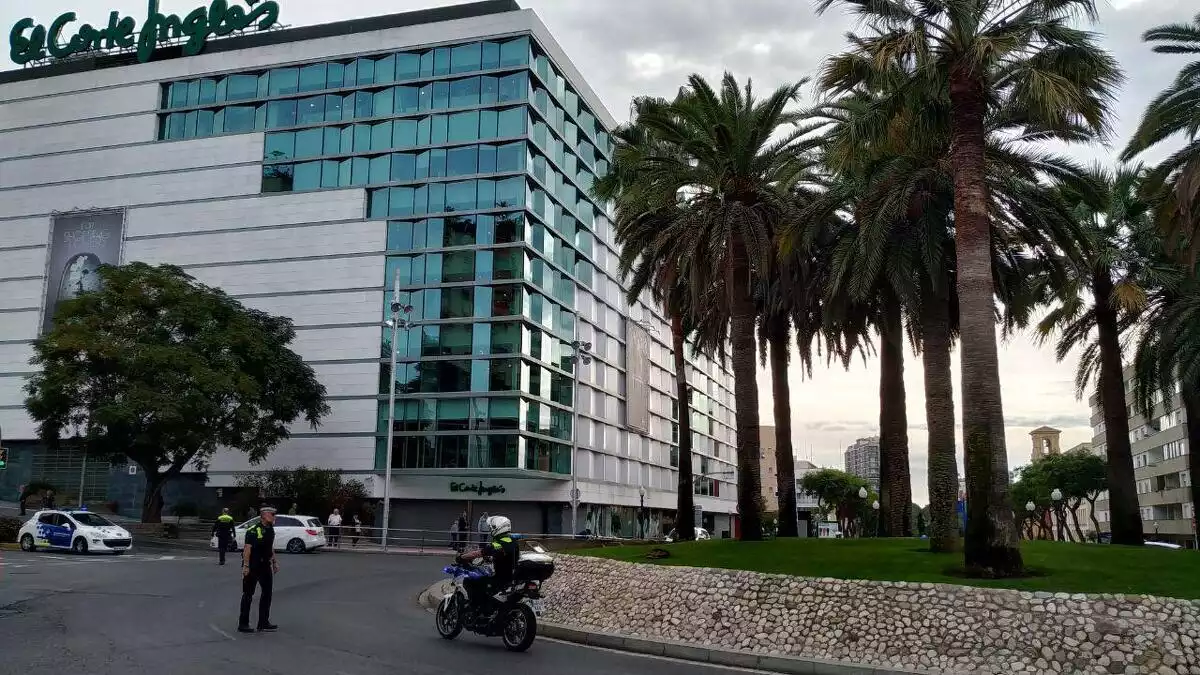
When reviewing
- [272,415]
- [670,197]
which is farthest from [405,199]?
[670,197]

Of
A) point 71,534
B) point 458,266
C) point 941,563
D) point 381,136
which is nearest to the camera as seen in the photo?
point 941,563

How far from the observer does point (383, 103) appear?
63.2 meters

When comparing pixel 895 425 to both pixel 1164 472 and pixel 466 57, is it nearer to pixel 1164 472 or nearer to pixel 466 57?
pixel 466 57

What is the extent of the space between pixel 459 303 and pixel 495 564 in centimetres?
4673

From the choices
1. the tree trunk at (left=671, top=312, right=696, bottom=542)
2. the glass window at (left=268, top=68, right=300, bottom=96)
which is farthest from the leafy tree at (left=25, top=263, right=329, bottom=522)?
the tree trunk at (left=671, top=312, right=696, bottom=542)

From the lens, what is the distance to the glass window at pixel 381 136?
205 ft

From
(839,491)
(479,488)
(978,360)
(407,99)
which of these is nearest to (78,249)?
(407,99)

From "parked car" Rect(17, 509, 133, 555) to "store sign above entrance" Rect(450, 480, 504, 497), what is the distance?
26.7 meters

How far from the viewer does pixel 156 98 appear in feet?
226

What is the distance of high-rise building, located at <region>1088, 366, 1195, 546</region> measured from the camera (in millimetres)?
80562

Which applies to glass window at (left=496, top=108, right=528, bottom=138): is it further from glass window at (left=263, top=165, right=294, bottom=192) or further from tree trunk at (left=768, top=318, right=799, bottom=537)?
tree trunk at (left=768, top=318, right=799, bottom=537)

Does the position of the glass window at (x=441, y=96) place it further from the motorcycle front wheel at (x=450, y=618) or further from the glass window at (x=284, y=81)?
the motorcycle front wheel at (x=450, y=618)

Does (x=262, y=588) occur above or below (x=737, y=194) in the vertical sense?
below

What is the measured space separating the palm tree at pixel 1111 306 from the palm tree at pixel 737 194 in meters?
7.81
